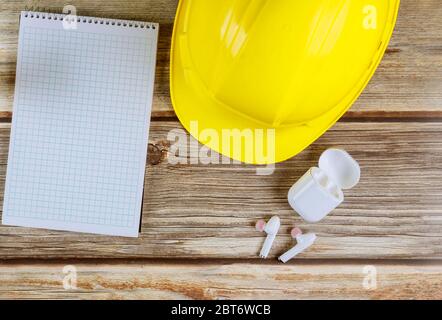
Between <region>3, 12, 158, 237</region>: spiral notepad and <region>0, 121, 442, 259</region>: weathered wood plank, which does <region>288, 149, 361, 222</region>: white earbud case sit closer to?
<region>0, 121, 442, 259</region>: weathered wood plank

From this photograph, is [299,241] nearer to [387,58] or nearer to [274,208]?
[274,208]

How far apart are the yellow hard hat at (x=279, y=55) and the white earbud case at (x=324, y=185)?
0.06 metres

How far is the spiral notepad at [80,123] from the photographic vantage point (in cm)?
76

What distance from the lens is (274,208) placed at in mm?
779

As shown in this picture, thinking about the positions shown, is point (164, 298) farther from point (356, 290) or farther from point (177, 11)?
point (177, 11)

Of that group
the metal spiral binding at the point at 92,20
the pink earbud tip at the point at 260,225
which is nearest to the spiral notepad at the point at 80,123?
the metal spiral binding at the point at 92,20

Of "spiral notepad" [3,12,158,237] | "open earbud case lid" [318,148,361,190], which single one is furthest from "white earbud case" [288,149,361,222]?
"spiral notepad" [3,12,158,237]

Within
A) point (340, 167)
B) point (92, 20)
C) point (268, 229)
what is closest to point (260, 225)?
point (268, 229)

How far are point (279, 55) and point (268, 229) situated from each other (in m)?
0.29

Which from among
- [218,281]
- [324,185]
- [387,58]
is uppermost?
[387,58]

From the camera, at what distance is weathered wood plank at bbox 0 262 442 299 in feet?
2.57

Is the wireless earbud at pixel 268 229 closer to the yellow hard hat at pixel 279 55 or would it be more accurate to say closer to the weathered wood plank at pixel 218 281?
the weathered wood plank at pixel 218 281

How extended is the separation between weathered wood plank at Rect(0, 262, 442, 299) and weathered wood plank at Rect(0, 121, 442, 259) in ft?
0.07
